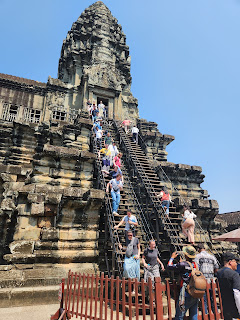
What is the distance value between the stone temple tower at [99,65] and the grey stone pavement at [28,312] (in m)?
14.9

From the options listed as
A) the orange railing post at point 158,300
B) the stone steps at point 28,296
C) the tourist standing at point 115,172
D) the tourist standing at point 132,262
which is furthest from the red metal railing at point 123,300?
the tourist standing at point 115,172

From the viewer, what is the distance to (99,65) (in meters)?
20.1

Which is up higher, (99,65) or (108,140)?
(99,65)

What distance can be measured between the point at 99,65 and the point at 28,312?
19347 mm

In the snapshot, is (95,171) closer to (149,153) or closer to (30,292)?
(149,153)

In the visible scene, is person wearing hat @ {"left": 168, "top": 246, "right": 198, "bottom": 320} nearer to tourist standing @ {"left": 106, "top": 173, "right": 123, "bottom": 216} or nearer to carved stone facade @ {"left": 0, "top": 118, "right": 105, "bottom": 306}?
carved stone facade @ {"left": 0, "top": 118, "right": 105, "bottom": 306}

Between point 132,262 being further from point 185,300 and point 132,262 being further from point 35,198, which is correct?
point 35,198

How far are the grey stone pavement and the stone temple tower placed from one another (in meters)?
14.9

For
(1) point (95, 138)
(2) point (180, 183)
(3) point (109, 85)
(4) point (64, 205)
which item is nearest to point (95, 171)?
(1) point (95, 138)

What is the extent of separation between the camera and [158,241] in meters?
7.43

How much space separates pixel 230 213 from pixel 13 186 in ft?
76.9

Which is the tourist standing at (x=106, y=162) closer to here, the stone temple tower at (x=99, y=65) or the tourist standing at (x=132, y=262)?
the tourist standing at (x=132, y=262)

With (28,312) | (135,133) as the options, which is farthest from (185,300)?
(135,133)

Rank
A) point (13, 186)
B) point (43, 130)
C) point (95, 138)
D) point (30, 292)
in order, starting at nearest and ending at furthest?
point (30, 292)
point (13, 186)
point (95, 138)
point (43, 130)
